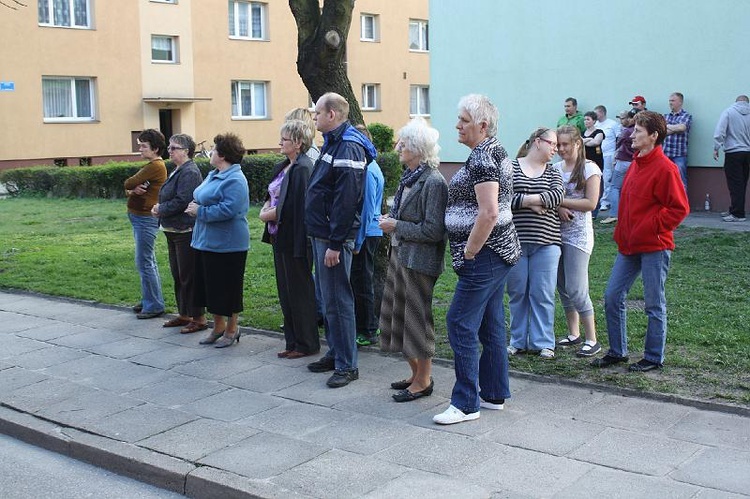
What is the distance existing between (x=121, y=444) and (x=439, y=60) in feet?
55.7

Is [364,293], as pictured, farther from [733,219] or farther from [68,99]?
[68,99]

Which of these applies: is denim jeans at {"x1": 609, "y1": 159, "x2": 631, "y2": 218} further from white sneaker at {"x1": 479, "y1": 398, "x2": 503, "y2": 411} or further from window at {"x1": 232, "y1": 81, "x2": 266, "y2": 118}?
window at {"x1": 232, "y1": 81, "x2": 266, "y2": 118}

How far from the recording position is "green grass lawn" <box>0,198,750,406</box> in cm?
696

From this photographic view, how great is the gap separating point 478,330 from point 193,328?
376cm

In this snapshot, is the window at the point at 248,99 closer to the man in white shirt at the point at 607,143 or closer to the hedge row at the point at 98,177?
the hedge row at the point at 98,177

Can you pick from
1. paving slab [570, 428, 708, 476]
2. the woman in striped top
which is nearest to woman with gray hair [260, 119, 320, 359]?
the woman in striped top

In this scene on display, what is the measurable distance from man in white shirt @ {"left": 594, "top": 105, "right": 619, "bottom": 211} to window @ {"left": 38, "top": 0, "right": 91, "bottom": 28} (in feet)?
72.8

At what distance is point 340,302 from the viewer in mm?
7078

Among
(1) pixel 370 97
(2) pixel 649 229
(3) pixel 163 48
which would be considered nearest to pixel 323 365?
(2) pixel 649 229

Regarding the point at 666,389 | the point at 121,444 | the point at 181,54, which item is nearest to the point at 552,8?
the point at 666,389

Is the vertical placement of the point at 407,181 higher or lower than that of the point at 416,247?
higher

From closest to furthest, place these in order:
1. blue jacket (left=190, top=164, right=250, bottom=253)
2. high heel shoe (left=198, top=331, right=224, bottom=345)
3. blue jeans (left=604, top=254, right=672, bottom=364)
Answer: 1. blue jeans (left=604, top=254, right=672, bottom=364)
2. blue jacket (left=190, top=164, right=250, bottom=253)
3. high heel shoe (left=198, top=331, right=224, bottom=345)

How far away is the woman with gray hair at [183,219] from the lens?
354 inches

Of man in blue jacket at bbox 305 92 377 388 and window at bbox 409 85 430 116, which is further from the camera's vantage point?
window at bbox 409 85 430 116
